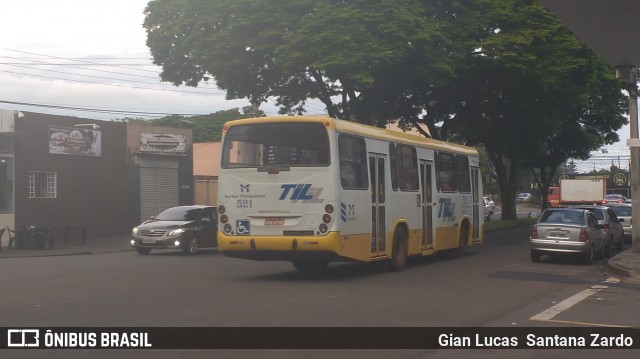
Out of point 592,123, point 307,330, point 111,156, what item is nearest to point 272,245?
point 307,330

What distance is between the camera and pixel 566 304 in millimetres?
13055

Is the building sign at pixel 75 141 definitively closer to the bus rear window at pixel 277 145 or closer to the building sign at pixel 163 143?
the building sign at pixel 163 143

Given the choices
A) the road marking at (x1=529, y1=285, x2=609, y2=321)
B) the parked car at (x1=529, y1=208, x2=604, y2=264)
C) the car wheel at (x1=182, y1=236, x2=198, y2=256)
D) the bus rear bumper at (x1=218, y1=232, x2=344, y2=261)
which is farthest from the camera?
the car wheel at (x1=182, y1=236, x2=198, y2=256)

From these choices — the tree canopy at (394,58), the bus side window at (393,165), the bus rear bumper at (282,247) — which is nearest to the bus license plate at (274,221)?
the bus rear bumper at (282,247)

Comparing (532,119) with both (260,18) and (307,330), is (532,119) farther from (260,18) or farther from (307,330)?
(307,330)

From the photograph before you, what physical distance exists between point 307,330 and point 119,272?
29.5ft

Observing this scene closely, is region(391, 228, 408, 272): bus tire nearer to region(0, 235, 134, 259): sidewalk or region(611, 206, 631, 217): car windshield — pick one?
region(0, 235, 134, 259): sidewalk

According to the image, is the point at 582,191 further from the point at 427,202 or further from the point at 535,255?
the point at 427,202

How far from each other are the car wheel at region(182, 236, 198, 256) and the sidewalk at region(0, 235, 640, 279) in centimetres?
503

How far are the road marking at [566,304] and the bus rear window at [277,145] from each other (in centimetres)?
519

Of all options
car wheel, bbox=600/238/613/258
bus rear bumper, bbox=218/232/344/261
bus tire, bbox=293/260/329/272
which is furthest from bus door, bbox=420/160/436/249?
car wheel, bbox=600/238/613/258

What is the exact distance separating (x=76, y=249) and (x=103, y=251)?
148 centimetres

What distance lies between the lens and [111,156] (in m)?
35.8

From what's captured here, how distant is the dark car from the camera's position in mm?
23906
